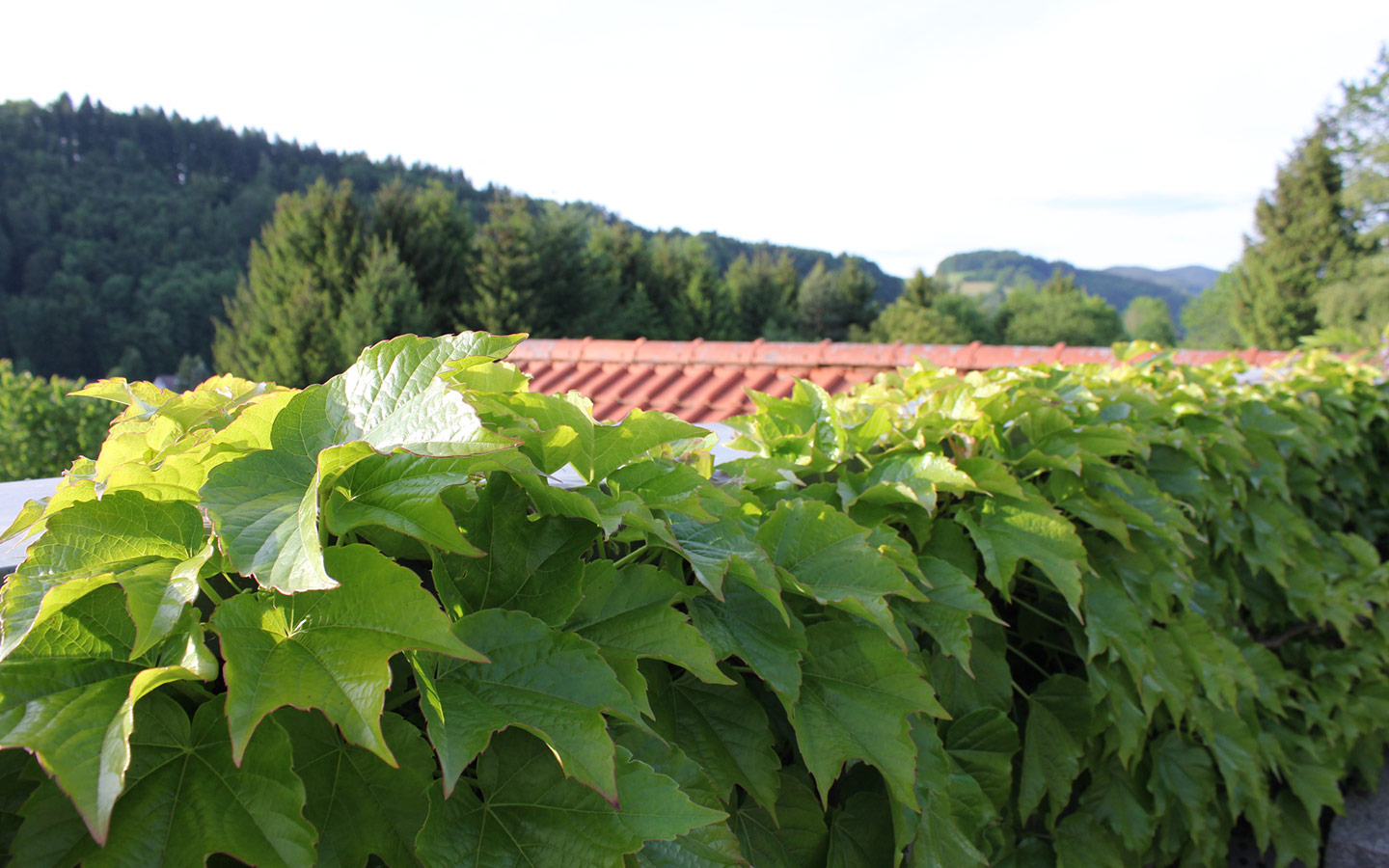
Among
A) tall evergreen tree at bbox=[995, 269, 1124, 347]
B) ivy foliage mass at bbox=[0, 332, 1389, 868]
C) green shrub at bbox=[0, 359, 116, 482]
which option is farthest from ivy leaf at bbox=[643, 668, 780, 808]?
tall evergreen tree at bbox=[995, 269, 1124, 347]

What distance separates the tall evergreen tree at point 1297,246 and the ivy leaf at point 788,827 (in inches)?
1933

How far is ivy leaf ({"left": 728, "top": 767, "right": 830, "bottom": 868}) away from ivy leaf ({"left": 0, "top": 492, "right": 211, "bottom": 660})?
69 centimetres

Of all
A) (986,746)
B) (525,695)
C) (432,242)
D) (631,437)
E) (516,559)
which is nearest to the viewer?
(525,695)

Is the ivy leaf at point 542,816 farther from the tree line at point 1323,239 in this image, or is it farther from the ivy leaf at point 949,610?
the tree line at point 1323,239

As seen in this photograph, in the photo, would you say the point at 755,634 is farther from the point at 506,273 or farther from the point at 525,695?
the point at 506,273

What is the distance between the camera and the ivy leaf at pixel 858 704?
908 millimetres

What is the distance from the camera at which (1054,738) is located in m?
1.47

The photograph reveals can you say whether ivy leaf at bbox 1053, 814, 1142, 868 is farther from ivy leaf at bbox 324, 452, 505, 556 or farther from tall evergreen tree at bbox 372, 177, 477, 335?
tall evergreen tree at bbox 372, 177, 477, 335

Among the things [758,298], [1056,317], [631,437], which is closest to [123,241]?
[758,298]

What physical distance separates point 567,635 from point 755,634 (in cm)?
29

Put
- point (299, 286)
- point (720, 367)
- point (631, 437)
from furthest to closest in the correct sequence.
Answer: point (299, 286), point (720, 367), point (631, 437)

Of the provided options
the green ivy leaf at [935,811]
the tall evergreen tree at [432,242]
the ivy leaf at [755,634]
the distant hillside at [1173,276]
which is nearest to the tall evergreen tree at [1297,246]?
the tall evergreen tree at [432,242]

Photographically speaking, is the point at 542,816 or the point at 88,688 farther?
the point at 542,816

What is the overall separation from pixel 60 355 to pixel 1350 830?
5687 cm
